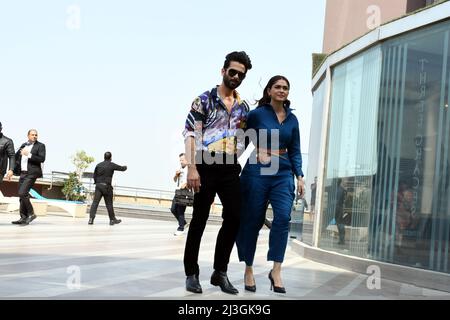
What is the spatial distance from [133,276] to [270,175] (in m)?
1.51

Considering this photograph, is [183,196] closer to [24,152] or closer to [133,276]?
[24,152]

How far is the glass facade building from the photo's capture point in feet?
24.8

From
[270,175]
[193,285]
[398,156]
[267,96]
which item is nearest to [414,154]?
[398,156]

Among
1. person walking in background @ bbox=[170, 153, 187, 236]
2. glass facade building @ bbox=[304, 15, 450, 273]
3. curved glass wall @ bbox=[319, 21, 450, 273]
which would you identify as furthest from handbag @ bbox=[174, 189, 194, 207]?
curved glass wall @ bbox=[319, 21, 450, 273]

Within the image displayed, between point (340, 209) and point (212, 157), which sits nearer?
point (212, 157)

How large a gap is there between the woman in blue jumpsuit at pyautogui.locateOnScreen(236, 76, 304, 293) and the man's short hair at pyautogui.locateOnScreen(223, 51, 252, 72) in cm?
43

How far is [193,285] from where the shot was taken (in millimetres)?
5156

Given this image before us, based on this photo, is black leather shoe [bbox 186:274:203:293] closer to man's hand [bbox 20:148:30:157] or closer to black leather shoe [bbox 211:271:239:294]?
black leather shoe [bbox 211:271:239:294]

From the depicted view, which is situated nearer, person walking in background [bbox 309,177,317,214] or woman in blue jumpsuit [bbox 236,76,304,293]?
woman in blue jumpsuit [bbox 236,76,304,293]

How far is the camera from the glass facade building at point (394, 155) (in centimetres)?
755

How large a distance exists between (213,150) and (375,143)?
156 inches

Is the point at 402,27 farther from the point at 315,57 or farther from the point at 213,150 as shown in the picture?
the point at 315,57

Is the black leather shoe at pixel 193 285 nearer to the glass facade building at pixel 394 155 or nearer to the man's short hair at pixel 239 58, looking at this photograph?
the man's short hair at pixel 239 58

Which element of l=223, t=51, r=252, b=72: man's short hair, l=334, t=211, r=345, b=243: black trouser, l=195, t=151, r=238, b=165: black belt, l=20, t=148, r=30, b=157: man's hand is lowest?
l=334, t=211, r=345, b=243: black trouser
